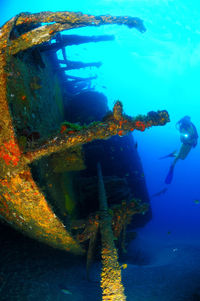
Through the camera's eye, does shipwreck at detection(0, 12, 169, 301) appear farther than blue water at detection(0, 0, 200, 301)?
No

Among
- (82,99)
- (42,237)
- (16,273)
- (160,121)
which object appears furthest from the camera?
(82,99)

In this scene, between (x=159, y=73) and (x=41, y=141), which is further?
(x=159, y=73)

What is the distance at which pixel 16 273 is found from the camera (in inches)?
110

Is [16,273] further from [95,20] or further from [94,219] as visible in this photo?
[95,20]

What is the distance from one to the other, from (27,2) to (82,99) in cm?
7917

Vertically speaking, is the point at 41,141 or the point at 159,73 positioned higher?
the point at 159,73

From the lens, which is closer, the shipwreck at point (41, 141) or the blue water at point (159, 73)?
the shipwreck at point (41, 141)

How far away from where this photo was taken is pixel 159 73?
197ft

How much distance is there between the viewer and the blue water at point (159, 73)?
35125 millimetres

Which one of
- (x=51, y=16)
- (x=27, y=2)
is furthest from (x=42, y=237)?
(x=27, y=2)

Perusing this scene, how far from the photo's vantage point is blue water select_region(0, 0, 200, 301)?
35.1 metres

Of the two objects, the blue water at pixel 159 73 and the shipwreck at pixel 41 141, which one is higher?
the blue water at pixel 159 73

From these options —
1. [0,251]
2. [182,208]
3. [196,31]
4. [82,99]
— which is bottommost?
[0,251]

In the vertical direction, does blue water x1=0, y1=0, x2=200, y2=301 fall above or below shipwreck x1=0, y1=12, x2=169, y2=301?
above
